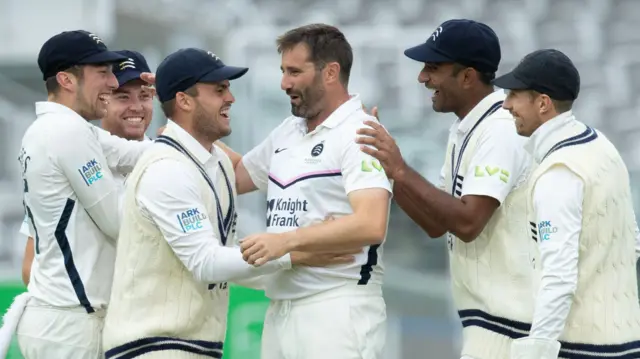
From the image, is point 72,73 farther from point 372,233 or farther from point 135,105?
point 372,233

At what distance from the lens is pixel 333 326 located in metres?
4.46

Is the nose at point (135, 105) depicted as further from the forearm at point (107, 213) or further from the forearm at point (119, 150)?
the forearm at point (107, 213)

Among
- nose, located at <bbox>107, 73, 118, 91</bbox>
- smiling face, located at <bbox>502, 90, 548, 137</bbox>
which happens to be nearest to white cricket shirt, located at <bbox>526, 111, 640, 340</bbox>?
smiling face, located at <bbox>502, 90, 548, 137</bbox>

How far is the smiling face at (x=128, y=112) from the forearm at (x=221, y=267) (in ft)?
3.81

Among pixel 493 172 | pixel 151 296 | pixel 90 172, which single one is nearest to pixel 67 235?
pixel 90 172

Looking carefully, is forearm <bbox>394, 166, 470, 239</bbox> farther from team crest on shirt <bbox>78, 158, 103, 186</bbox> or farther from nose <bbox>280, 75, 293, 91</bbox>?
team crest on shirt <bbox>78, 158, 103, 186</bbox>

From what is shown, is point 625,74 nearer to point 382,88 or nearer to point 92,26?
point 382,88

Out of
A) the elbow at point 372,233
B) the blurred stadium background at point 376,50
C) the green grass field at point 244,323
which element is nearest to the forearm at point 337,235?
the elbow at point 372,233

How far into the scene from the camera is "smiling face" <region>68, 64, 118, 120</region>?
4.82m

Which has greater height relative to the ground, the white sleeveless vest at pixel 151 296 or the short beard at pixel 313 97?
the short beard at pixel 313 97

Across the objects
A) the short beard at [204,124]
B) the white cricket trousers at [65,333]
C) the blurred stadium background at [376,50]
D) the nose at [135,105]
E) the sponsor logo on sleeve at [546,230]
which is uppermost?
the blurred stadium background at [376,50]

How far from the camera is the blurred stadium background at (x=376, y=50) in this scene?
9398 mm

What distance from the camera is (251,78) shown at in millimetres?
9531

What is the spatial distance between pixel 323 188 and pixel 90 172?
0.87m
